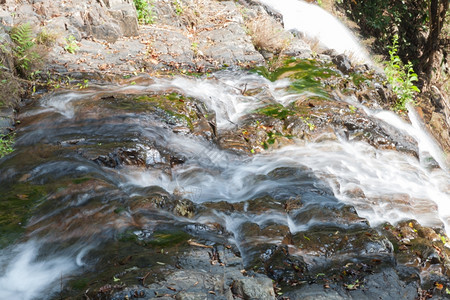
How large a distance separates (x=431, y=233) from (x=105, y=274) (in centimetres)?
452

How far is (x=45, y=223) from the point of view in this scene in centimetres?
417

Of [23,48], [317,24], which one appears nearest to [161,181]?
[23,48]

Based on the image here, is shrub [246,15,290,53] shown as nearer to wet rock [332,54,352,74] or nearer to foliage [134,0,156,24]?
wet rock [332,54,352,74]

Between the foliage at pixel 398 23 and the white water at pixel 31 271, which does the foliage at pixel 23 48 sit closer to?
the white water at pixel 31 271

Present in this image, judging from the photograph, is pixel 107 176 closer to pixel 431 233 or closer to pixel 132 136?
pixel 132 136

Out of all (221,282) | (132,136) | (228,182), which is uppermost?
(221,282)

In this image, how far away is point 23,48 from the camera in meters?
7.44

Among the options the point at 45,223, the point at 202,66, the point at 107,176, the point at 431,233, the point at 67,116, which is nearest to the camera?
the point at 45,223

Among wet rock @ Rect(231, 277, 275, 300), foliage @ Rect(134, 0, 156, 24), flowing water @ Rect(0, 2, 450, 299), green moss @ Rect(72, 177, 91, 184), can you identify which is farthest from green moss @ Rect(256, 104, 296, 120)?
foliage @ Rect(134, 0, 156, 24)

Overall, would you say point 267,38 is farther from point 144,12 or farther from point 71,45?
point 71,45

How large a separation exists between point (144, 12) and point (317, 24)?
21.9 ft

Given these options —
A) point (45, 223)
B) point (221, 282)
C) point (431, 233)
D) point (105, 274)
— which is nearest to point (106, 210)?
point (45, 223)

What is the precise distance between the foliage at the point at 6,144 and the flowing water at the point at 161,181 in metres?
0.13

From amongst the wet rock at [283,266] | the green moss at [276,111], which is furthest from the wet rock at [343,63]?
the wet rock at [283,266]
